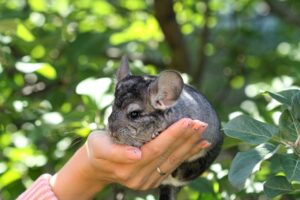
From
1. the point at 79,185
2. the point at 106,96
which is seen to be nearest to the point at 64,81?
the point at 106,96

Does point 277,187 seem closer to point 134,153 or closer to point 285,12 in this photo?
point 134,153

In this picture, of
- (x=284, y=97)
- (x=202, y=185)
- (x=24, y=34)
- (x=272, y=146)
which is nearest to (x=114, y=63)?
(x=24, y=34)

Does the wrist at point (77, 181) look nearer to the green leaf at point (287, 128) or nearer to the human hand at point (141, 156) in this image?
the human hand at point (141, 156)

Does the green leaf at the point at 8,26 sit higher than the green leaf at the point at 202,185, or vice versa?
the green leaf at the point at 8,26

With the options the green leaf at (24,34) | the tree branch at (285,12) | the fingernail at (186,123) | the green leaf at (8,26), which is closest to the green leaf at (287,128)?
the fingernail at (186,123)

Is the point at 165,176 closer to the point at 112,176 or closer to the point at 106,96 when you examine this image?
the point at 112,176

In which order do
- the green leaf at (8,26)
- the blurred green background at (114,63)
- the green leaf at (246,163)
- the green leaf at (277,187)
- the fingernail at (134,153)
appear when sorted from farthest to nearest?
the green leaf at (8,26)
the blurred green background at (114,63)
the fingernail at (134,153)
the green leaf at (277,187)
the green leaf at (246,163)

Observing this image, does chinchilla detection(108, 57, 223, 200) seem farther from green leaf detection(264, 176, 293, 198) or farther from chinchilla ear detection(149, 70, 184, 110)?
green leaf detection(264, 176, 293, 198)
